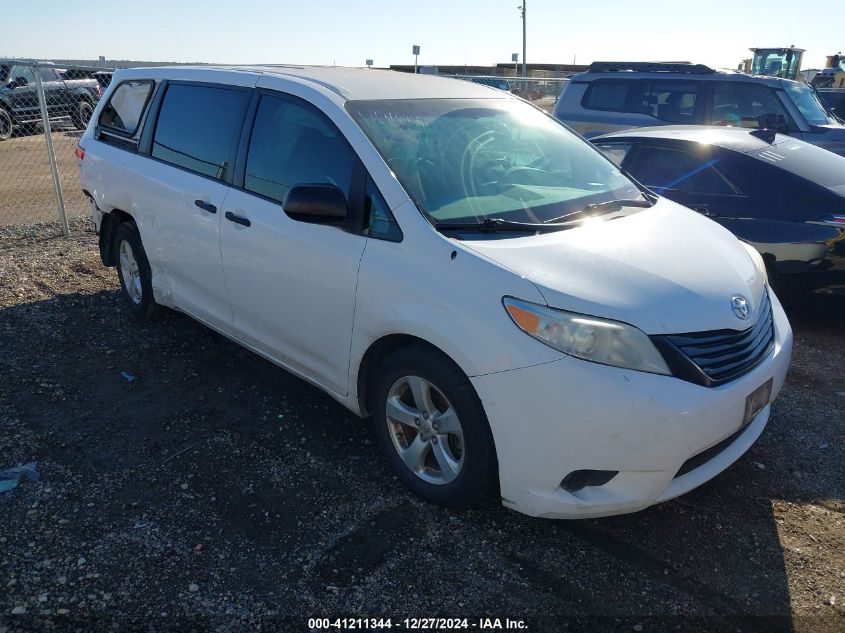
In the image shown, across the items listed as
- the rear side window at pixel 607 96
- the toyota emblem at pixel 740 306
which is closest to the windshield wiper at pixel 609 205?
the toyota emblem at pixel 740 306

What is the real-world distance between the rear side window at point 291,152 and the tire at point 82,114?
9.83 m

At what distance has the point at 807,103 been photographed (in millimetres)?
9445

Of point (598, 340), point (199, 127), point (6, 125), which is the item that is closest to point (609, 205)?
point (598, 340)

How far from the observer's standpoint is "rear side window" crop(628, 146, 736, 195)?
5.39 metres

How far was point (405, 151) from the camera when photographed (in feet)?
11.1

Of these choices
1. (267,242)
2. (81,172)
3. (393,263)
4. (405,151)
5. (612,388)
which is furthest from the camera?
(81,172)

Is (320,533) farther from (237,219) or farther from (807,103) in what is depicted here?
(807,103)

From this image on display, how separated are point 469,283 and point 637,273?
0.70m

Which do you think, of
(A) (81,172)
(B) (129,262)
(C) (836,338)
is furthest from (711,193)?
(A) (81,172)

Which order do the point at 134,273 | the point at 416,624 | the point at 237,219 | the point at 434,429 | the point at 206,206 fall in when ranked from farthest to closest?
the point at 134,273
the point at 206,206
the point at 237,219
the point at 434,429
the point at 416,624

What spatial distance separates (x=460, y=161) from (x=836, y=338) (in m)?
3.51

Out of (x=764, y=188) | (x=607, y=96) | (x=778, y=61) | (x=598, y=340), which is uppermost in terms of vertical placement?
(x=778, y=61)

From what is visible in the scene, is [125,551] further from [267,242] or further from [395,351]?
[267,242]

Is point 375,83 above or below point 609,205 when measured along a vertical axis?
above
